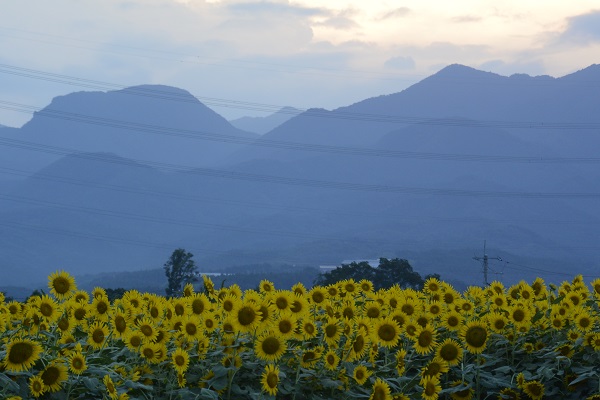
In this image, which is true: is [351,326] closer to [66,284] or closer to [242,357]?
[242,357]

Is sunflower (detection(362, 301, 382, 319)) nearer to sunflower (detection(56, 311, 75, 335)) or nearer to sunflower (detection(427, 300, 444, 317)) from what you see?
sunflower (detection(427, 300, 444, 317))

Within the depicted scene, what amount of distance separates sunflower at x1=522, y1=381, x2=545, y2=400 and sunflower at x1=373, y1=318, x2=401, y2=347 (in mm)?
1318

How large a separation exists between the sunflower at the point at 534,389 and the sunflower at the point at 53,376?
4.12 m

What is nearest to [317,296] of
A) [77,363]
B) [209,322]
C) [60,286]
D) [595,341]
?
[209,322]

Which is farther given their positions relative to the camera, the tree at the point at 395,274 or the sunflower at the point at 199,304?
the tree at the point at 395,274

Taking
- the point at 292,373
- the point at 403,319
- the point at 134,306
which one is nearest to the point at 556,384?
the point at 403,319

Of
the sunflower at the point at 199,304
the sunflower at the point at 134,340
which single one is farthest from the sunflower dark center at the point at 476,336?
the sunflower at the point at 134,340

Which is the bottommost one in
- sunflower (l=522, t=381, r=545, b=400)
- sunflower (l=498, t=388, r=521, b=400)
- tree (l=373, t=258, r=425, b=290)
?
tree (l=373, t=258, r=425, b=290)

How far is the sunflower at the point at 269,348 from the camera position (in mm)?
6609

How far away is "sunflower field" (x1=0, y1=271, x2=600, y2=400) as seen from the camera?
643 centimetres

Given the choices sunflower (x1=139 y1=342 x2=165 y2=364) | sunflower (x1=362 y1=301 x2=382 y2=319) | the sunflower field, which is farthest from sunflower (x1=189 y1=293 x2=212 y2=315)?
sunflower (x1=362 y1=301 x2=382 y2=319)

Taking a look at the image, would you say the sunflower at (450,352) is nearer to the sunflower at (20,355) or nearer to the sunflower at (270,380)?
the sunflower at (270,380)

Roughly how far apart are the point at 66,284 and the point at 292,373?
2.27 meters

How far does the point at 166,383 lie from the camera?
6.95m
